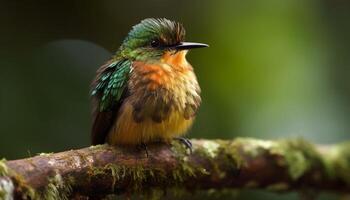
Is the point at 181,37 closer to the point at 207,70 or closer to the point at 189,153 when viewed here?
the point at 189,153

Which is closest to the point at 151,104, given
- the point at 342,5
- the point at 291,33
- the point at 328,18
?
the point at 291,33

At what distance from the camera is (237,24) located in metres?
5.55

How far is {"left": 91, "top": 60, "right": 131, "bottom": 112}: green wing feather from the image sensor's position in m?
3.77

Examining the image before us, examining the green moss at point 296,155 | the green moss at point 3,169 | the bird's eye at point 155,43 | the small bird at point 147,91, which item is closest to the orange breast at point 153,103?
the small bird at point 147,91

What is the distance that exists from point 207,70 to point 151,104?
2027 mm

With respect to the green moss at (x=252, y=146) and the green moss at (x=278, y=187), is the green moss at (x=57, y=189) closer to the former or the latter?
the green moss at (x=252, y=146)

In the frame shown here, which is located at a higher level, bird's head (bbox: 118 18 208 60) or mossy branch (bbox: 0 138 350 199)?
bird's head (bbox: 118 18 208 60)

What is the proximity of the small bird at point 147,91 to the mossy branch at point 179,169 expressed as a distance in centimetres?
13

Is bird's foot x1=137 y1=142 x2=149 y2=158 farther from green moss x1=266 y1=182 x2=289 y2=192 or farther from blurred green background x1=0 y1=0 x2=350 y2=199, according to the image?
blurred green background x1=0 y1=0 x2=350 y2=199

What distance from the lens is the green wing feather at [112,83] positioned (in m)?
3.77

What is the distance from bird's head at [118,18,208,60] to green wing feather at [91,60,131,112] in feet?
0.47

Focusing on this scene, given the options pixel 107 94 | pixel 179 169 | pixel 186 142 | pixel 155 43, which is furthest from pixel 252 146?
pixel 107 94

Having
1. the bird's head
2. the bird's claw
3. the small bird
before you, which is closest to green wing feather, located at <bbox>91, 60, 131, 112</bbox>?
the small bird

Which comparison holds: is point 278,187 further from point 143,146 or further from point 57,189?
point 57,189
